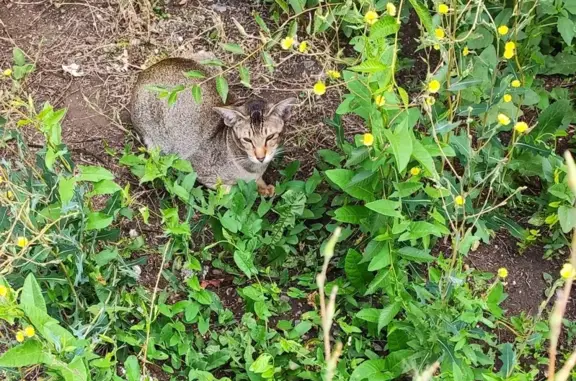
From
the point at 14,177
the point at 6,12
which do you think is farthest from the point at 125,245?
the point at 6,12

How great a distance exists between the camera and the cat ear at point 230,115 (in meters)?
3.39

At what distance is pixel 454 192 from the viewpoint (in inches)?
112

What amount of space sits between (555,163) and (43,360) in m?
2.31

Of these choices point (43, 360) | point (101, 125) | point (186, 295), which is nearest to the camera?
point (43, 360)

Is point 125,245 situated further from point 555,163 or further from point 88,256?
point 555,163

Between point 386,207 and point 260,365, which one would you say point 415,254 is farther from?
point 260,365

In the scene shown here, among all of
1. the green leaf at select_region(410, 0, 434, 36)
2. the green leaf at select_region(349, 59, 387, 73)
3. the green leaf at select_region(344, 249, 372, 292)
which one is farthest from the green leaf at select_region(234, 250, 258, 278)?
the green leaf at select_region(410, 0, 434, 36)

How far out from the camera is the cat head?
11.1 ft

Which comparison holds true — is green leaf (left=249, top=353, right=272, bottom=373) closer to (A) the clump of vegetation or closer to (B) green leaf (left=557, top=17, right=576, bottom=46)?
(A) the clump of vegetation

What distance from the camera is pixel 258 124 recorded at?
3367 millimetres

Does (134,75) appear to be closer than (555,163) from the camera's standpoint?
No

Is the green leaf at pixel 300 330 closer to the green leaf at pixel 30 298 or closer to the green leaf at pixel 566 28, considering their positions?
the green leaf at pixel 30 298

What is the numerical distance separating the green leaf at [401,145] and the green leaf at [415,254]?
0.57 meters

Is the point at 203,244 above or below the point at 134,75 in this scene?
below
